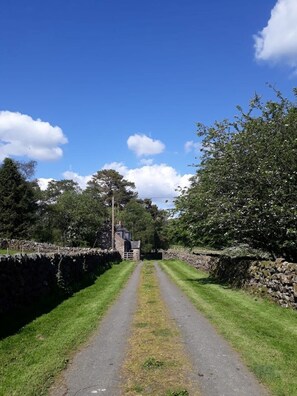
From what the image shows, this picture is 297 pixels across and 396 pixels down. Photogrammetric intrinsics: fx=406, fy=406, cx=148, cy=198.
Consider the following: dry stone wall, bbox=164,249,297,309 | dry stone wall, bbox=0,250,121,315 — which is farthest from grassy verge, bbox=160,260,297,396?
dry stone wall, bbox=0,250,121,315

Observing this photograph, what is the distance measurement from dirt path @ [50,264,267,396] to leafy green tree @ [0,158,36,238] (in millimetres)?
51901

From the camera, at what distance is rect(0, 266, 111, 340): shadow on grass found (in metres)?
10.3

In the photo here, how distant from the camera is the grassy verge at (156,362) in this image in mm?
6184

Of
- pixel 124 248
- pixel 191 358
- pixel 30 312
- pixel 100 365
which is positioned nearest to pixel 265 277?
pixel 30 312

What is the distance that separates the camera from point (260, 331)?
10.3 m

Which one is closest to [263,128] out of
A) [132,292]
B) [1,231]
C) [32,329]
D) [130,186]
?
[132,292]

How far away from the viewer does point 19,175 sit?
63.2 meters

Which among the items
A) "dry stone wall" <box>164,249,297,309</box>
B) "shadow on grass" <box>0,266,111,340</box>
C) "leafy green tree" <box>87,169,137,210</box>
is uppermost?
"leafy green tree" <box>87,169,137,210</box>

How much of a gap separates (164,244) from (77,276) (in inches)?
3327

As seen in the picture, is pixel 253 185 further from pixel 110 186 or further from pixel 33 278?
pixel 110 186

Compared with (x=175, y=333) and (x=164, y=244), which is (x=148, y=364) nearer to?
(x=175, y=333)

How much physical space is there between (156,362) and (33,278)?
26.9 ft

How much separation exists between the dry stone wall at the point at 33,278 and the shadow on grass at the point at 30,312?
92 millimetres

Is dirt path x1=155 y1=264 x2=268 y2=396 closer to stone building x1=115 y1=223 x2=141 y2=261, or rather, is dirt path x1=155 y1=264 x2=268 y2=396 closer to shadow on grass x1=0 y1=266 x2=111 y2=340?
shadow on grass x1=0 y1=266 x2=111 y2=340
